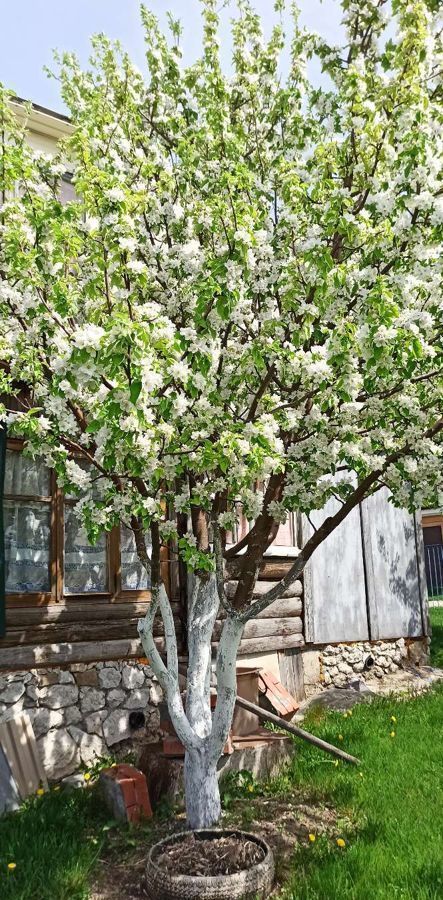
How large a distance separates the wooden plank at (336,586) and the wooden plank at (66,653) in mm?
3190

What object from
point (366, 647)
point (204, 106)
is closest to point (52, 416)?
point (204, 106)

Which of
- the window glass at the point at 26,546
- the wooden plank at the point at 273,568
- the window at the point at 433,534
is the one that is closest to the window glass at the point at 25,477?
the window glass at the point at 26,546

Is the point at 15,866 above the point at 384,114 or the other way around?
the other way around

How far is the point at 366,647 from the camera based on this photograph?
11.6 metres

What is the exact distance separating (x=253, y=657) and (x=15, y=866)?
16.0 feet

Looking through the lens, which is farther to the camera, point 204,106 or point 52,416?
point 204,106

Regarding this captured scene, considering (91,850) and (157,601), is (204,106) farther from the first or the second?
(91,850)

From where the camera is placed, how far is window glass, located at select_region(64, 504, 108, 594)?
7.65 metres

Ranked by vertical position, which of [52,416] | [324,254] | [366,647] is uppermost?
[324,254]

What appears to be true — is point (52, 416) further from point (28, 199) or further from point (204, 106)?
point (204, 106)

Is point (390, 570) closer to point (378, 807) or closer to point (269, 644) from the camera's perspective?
point (269, 644)

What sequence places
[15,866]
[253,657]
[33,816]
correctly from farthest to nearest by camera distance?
[253,657], [33,816], [15,866]

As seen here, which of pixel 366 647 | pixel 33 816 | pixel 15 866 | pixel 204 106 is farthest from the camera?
pixel 366 647

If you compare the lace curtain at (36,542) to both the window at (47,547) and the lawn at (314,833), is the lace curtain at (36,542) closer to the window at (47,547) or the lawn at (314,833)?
the window at (47,547)
